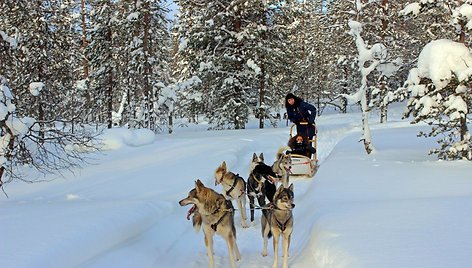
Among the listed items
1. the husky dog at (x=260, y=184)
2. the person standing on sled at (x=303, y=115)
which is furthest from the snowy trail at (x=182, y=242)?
the person standing on sled at (x=303, y=115)

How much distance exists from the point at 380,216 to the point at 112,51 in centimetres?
2347

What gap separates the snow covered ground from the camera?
431cm

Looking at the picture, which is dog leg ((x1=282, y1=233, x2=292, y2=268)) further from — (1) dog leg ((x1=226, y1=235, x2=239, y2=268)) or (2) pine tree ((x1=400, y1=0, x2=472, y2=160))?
(2) pine tree ((x1=400, y1=0, x2=472, y2=160))

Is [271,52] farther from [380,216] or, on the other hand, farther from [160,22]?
[380,216]

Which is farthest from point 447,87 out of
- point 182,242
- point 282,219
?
point 182,242

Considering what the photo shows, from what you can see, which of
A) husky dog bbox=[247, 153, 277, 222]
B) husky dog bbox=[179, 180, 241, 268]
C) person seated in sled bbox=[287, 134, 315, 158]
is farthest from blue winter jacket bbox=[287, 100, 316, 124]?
husky dog bbox=[179, 180, 241, 268]

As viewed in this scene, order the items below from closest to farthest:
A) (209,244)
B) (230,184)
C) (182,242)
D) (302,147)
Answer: (209,244) → (182,242) → (230,184) → (302,147)

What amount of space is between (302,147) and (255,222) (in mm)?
4538

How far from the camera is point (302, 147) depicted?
1168 centimetres

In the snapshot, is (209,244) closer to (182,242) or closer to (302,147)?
(182,242)

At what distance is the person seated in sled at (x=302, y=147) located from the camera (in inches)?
458

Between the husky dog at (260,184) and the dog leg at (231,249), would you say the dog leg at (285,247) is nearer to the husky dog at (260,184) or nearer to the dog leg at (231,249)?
the dog leg at (231,249)

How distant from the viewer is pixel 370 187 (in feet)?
24.5

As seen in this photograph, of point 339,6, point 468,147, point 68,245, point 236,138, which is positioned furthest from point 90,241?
point 339,6
